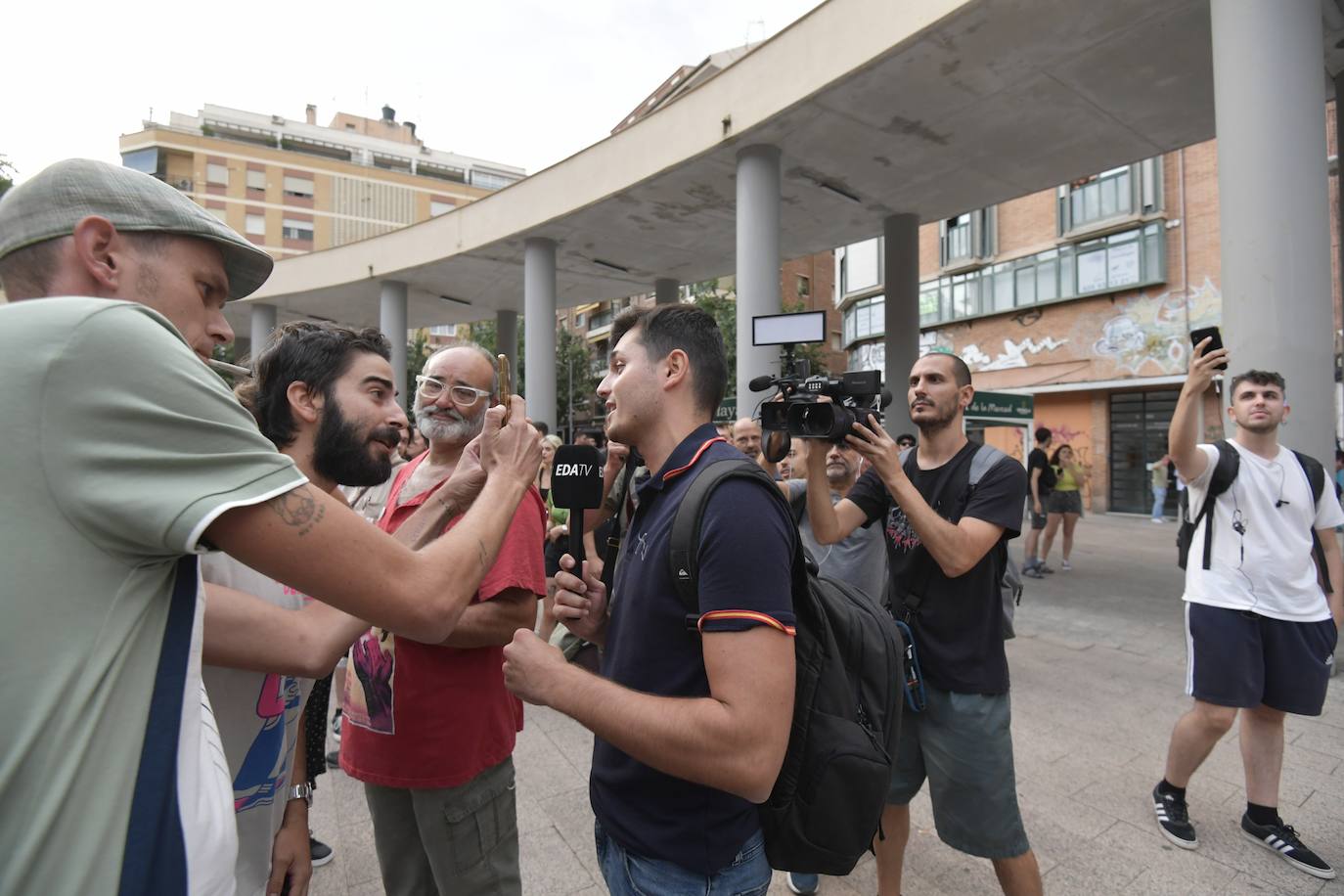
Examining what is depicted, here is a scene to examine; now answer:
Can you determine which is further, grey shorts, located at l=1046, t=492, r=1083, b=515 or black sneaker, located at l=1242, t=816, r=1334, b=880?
grey shorts, located at l=1046, t=492, r=1083, b=515

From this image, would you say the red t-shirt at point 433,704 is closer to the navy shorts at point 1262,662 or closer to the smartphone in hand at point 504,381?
the smartphone in hand at point 504,381

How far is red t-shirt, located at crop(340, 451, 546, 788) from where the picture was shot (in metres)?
1.95

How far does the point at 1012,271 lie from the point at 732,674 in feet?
82.2

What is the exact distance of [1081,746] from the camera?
4.11 m

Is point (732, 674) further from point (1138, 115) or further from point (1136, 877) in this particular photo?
point (1138, 115)

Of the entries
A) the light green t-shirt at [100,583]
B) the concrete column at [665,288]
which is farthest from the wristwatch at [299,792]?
the concrete column at [665,288]

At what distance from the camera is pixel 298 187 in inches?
1826

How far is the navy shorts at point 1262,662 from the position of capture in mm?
3008

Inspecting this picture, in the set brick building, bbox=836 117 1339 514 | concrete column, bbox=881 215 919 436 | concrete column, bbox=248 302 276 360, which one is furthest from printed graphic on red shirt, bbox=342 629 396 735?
concrete column, bbox=248 302 276 360

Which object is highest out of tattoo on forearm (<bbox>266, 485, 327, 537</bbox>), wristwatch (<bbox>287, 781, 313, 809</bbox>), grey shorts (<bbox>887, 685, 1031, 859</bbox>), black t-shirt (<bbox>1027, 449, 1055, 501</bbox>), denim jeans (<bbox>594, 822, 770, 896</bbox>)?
tattoo on forearm (<bbox>266, 485, 327, 537</bbox>)

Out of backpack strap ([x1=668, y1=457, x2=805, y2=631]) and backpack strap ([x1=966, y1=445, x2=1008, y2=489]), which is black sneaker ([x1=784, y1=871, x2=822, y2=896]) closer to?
A: backpack strap ([x1=966, y1=445, x2=1008, y2=489])

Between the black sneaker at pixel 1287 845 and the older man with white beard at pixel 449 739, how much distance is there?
11.0ft

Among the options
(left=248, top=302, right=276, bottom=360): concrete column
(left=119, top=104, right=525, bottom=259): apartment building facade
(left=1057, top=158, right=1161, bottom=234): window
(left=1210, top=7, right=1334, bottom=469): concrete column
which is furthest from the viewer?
(left=119, top=104, right=525, bottom=259): apartment building facade

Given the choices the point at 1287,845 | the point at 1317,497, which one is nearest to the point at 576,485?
the point at 1287,845
